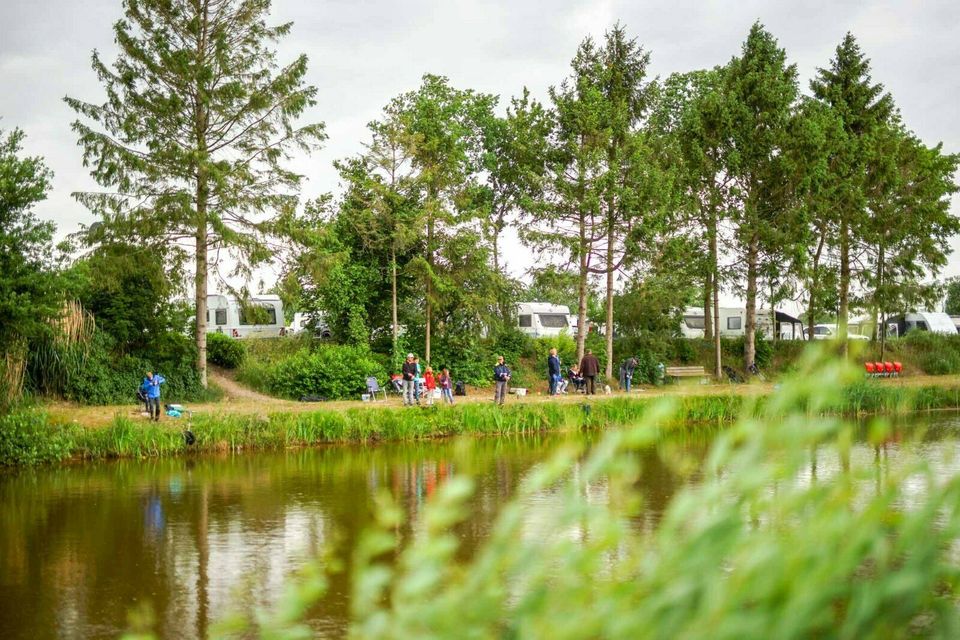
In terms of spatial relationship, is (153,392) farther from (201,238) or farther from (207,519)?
(207,519)

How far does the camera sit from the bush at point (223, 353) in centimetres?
3466

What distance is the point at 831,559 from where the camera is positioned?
2281 millimetres

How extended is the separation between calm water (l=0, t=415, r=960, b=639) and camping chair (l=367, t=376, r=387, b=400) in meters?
5.83

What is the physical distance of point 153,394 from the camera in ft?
→ 80.6

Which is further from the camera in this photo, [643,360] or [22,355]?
[643,360]

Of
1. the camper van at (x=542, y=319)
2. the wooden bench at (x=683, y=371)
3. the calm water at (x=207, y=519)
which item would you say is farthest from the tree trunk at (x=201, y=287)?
the camper van at (x=542, y=319)

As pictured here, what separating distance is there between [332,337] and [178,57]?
11.0 metres

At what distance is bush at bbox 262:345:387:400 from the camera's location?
3188 cm

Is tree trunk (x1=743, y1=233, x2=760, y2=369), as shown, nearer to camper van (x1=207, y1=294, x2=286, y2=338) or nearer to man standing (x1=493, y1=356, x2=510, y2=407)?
man standing (x1=493, y1=356, x2=510, y2=407)

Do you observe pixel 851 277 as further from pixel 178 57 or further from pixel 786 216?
pixel 178 57

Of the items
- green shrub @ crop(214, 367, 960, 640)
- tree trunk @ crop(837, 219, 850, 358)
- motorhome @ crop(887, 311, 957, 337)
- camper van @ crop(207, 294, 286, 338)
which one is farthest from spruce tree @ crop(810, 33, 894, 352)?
green shrub @ crop(214, 367, 960, 640)

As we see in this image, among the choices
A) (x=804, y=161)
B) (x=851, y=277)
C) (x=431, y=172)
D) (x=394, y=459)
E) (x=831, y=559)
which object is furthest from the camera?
(x=851, y=277)

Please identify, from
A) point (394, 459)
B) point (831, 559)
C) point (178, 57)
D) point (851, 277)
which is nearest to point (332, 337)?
point (178, 57)

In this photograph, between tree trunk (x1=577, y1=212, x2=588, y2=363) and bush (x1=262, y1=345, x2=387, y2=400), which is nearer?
bush (x1=262, y1=345, x2=387, y2=400)
